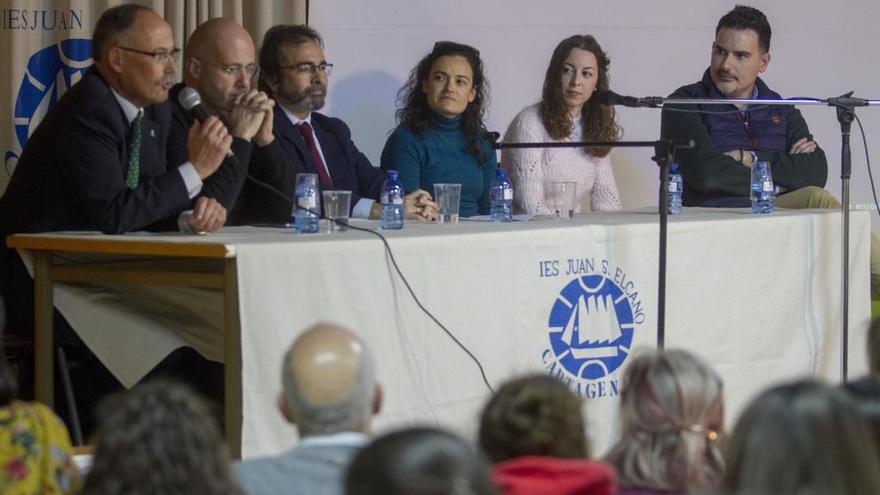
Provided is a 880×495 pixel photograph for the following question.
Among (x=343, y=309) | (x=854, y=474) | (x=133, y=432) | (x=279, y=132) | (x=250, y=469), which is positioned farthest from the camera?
(x=279, y=132)

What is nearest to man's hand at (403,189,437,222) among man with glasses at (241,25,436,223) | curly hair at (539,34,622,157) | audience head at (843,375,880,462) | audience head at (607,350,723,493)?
man with glasses at (241,25,436,223)

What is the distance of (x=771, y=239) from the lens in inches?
169

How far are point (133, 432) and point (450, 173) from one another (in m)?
3.38

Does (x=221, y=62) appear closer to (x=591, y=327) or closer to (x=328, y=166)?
(x=328, y=166)

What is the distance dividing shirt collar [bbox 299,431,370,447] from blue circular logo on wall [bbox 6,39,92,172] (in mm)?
3229

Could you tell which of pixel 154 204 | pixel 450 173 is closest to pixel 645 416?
pixel 154 204

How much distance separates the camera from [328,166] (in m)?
4.42

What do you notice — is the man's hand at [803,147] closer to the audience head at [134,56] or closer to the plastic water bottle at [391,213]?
the plastic water bottle at [391,213]

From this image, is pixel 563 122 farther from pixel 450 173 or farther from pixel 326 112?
pixel 326 112

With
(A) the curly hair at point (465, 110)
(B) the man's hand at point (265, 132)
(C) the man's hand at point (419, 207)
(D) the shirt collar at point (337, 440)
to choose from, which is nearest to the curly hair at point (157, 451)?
Answer: (D) the shirt collar at point (337, 440)

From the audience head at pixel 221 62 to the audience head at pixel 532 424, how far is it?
97.6 inches

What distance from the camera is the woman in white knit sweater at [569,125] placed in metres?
4.96

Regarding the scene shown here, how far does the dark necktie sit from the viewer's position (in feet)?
14.2

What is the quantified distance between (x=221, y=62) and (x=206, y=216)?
0.91m
